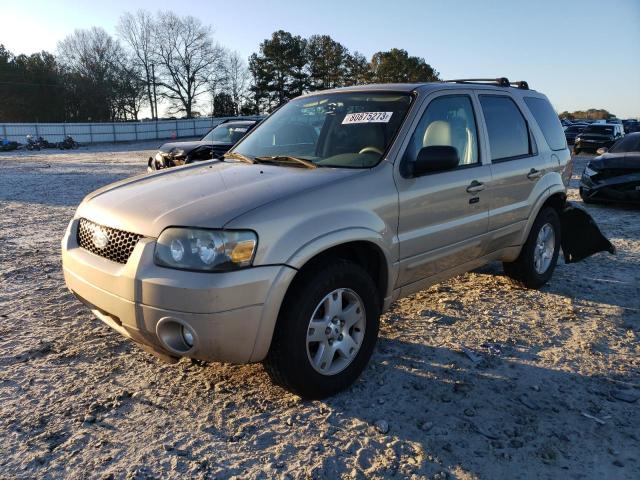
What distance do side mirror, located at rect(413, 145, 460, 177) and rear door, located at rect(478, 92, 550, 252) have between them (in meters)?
0.88

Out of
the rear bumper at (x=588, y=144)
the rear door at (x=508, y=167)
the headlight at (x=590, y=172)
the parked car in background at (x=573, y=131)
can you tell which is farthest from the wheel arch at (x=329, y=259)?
the parked car in background at (x=573, y=131)

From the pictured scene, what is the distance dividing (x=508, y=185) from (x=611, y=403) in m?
1.92

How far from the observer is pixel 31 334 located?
152 inches

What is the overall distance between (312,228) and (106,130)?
141 feet

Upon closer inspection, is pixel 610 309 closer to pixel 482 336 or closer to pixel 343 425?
pixel 482 336

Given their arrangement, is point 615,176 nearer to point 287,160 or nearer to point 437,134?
point 437,134

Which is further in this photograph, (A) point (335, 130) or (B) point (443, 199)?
(A) point (335, 130)

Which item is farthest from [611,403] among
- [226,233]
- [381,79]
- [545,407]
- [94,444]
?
[381,79]

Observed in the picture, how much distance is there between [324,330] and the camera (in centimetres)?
293

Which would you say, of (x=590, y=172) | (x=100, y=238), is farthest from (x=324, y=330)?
(x=590, y=172)

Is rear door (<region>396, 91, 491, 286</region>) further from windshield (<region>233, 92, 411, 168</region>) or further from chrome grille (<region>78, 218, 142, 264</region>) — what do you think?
chrome grille (<region>78, 218, 142, 264</region>)

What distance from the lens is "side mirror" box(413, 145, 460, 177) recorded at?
131 inches

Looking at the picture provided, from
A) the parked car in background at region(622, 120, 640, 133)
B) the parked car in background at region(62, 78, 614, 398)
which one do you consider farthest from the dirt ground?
the parked car in background at region(622, 120, 640, 133)

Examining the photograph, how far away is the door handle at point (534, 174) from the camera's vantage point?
459 cm
